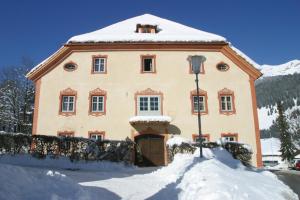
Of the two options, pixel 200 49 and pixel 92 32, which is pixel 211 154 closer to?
pixel 200 49

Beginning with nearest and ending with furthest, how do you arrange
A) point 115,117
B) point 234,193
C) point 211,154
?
point 234,193, point 211,154, point 115,117

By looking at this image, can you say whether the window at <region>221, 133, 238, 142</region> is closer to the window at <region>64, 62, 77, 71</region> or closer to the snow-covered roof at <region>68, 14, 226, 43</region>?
the snow-covered roof at <region>68, 14, 226, 43</region>

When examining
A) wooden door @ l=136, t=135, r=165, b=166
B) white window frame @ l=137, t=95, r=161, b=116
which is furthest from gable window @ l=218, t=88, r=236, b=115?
wooden door @ l=136, t=135, r=165, b=166

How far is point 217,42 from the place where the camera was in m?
27.4

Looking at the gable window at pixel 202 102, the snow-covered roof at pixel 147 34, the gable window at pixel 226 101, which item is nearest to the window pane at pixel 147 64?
the snow-covered roof at pixel 147 34

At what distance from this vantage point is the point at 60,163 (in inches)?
703

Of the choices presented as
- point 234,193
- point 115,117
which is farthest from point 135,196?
point 115,117

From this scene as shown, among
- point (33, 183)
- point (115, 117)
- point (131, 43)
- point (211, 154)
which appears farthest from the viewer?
point (131, 43)

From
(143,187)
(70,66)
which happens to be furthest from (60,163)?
(70,66)

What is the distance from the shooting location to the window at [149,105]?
84.3 ft

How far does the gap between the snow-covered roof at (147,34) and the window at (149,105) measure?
4.71 meters

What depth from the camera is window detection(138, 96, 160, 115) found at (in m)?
25.7

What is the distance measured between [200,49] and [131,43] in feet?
18.1

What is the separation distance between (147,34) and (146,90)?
513cm
